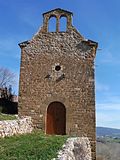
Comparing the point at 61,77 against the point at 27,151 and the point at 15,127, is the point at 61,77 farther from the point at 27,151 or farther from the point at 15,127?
the point at 27,151

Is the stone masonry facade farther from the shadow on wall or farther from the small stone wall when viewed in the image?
the shadow on wall

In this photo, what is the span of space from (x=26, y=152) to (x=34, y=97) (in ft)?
26.5

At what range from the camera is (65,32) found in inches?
665

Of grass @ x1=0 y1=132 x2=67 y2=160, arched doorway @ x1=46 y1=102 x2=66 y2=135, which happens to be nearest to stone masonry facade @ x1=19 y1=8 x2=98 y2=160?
arched doorway @ x1=46 y1=102 x2=66 y2=135

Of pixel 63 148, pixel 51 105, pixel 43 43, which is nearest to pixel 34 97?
pixel 51 105

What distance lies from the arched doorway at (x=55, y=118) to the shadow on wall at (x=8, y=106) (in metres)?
2.98

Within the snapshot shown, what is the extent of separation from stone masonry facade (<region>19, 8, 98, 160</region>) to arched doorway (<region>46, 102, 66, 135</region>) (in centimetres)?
27

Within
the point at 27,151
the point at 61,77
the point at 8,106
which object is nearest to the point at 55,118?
the point at 61,77

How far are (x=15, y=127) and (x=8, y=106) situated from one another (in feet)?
20.8

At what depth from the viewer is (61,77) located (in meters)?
16.2

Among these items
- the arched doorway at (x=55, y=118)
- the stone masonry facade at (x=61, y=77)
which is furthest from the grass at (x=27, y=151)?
the arched doorway at (x=55, y=118)

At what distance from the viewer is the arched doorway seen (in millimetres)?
16031

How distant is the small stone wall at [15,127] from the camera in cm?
1097

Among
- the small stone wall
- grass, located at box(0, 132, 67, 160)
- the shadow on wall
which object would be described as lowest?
grass, located at box(0, 132, 67, 160)
